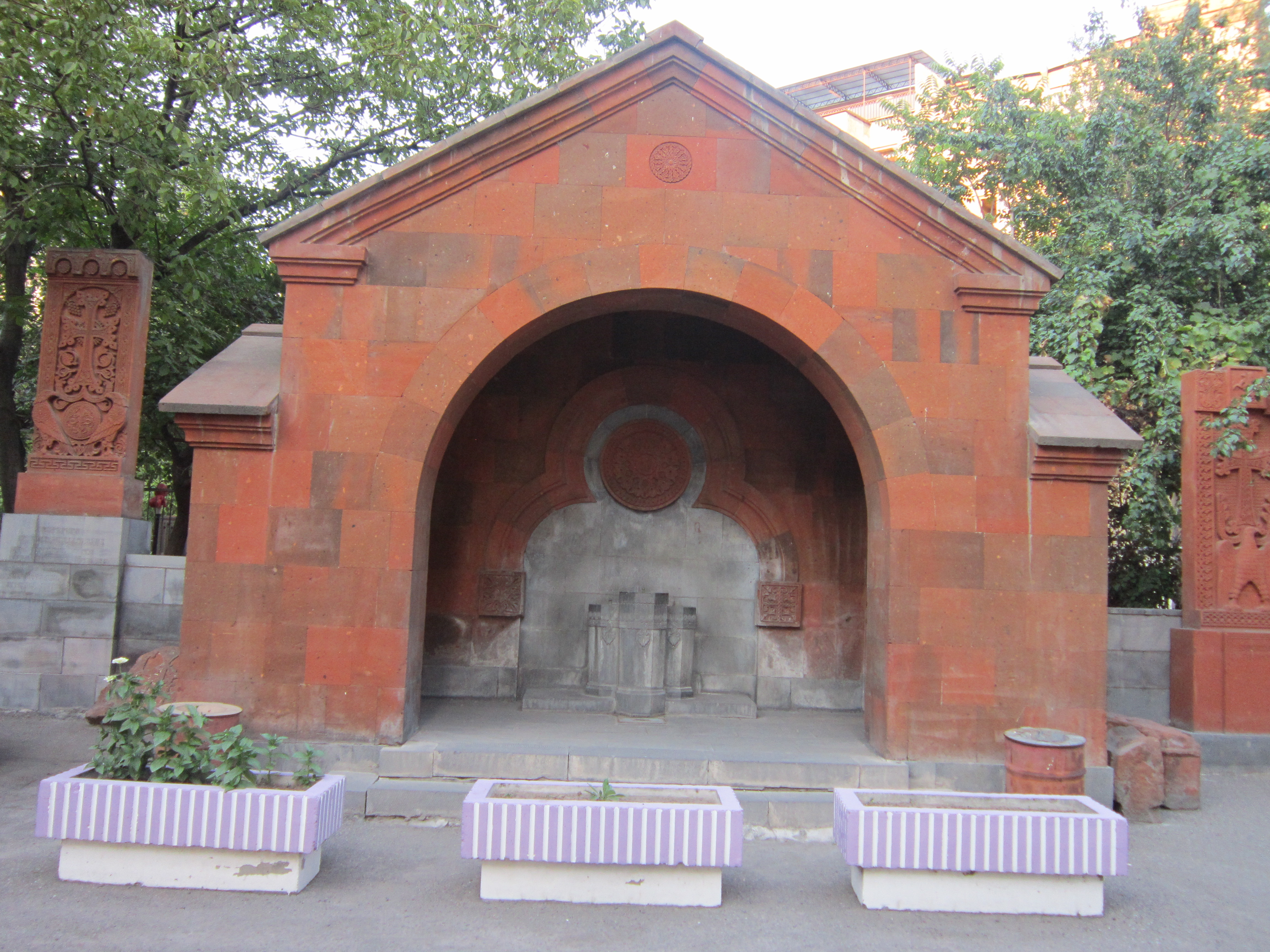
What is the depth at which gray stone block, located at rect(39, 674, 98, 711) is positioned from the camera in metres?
9.05

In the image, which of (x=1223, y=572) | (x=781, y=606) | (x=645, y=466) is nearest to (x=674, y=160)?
(x=645, y=466)

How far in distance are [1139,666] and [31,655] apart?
11.0 metres

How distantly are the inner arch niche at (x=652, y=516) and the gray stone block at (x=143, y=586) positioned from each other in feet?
8.76

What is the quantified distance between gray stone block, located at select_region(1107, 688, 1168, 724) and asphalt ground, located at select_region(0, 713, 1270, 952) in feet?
10.4

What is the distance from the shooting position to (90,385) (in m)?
9.32

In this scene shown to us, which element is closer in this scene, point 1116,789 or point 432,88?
point 1116,789

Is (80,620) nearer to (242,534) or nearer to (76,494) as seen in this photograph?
(76,494)

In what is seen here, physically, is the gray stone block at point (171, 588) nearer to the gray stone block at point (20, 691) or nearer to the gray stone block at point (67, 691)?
the gray stone block at point (67, 691)

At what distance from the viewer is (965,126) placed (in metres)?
13.8

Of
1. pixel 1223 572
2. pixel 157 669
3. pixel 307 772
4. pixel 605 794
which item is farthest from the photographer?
pixel 1223 572

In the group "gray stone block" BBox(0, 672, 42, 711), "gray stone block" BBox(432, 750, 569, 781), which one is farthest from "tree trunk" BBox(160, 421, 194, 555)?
"gray stone block" BBox(432, 750, 569, 781)

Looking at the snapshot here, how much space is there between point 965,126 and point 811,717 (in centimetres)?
950

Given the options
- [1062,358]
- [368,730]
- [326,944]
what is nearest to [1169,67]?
[1062,358]

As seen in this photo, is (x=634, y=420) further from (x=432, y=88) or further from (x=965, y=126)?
(x=965, y=126)
